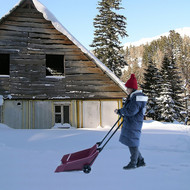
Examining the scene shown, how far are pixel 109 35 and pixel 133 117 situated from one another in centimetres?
2063

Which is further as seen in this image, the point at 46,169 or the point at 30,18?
the point at 30,18

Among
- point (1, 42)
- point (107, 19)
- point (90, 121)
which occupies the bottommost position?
point (90, 121)

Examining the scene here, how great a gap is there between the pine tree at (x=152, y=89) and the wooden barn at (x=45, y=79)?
57.7 feet

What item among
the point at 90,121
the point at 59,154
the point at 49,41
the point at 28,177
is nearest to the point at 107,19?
the point at 49,41

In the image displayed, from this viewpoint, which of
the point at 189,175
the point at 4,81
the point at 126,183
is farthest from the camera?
the point at 4,81

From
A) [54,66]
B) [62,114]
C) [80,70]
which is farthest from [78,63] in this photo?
[54,66]

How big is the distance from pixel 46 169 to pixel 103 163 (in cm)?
127

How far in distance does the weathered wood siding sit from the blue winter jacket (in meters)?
8.84

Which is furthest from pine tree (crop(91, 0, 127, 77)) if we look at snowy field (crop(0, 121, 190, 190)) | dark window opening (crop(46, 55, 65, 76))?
snowy field (crop(0, 121, 190, 190))

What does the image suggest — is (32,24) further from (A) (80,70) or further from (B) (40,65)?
(A) (80,70)

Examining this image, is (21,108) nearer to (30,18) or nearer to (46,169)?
(30,18)

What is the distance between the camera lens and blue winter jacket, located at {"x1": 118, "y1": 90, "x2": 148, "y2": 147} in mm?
4648

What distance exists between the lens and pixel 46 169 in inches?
185

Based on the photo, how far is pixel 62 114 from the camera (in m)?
13.9
